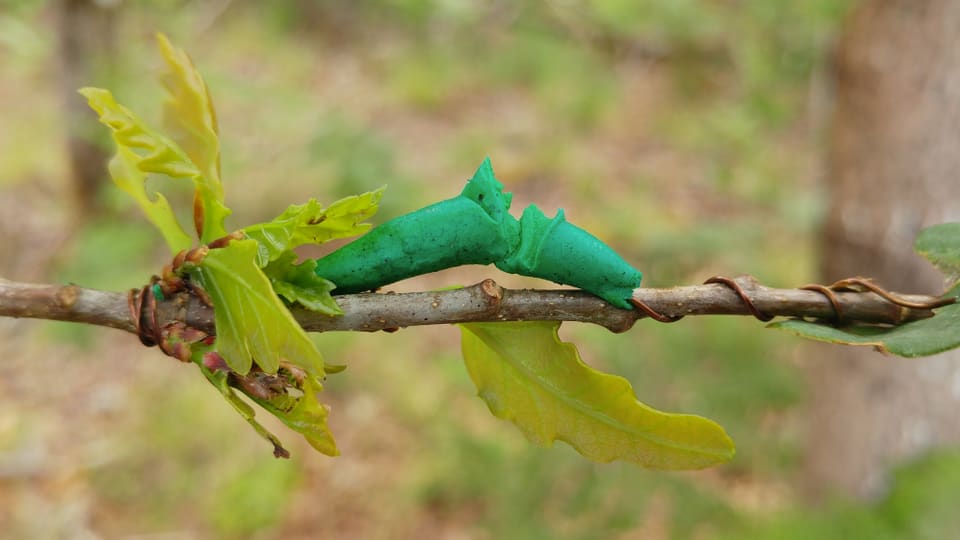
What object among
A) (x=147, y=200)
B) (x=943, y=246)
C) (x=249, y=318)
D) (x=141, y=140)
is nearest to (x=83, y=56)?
(x=147, y=200)

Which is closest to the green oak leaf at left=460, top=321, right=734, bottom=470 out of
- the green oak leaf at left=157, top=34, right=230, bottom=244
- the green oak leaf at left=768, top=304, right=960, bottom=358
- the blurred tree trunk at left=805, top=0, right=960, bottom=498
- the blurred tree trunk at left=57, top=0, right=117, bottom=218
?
the green oak leaf at left=768, top=304, right=960, bottom=358

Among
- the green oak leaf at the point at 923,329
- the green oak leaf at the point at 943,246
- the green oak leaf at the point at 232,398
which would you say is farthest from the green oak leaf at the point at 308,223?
the green oak leaf at the point at 943,246

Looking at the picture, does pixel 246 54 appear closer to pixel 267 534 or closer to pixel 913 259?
pixel 267 534

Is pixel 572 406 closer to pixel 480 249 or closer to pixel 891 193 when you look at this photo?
pixel 480 249

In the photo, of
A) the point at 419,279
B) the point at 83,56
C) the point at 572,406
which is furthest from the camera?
the point at 419,279

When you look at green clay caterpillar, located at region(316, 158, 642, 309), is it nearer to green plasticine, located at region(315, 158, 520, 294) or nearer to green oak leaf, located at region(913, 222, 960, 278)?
green plasticine, located at region(315, 158, 520, 294)

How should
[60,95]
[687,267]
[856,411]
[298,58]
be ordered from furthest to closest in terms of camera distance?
[298,58], [60,95], [687,267], [856,411]

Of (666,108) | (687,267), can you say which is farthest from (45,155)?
(666,108)
